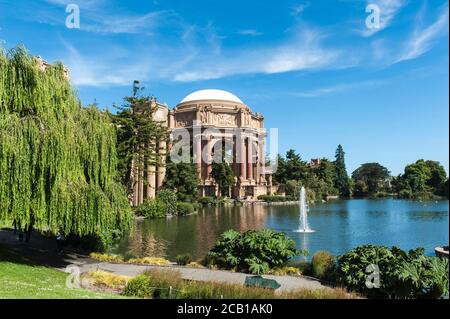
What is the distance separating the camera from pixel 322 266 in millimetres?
12336

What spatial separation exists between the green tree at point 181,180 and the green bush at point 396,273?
34.0m

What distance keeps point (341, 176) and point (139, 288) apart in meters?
84.8

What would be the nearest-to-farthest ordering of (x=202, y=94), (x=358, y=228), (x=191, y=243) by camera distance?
(x=191, y=243)
(x=358, y=228)
(x=202, y=94)

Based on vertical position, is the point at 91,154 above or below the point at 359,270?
above

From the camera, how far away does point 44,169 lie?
11.8 m

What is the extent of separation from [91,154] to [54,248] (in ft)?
17.4

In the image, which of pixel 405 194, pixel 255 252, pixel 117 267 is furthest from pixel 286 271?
pixel 405 194

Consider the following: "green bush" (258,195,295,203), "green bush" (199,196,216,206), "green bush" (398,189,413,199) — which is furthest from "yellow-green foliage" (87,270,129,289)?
"green bush" (398,189,413,199)

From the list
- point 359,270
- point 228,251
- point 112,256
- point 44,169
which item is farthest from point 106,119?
point 359,270

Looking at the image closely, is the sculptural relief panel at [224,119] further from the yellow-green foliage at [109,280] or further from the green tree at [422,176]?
the yellow-green foliage at [109,280]

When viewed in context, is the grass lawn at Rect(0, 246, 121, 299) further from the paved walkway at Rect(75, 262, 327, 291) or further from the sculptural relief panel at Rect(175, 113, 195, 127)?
the sculptural relief panel at Rect(175, 113, 195, 127)

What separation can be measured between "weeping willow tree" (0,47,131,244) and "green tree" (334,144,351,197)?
7665 centimetres
